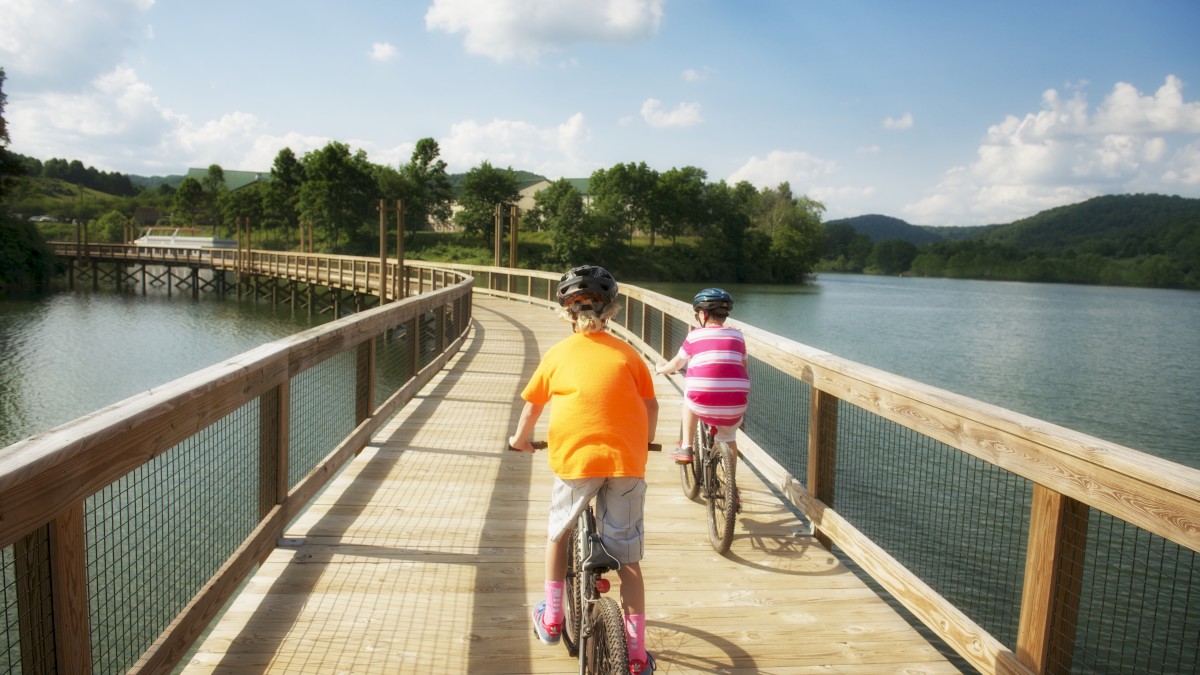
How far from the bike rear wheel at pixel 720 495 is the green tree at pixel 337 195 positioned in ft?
255

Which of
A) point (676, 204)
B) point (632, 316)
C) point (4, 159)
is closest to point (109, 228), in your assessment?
point (676, 204)

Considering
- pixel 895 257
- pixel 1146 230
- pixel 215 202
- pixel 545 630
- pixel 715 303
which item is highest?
pixel 1146 230

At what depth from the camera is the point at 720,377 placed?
432 cm

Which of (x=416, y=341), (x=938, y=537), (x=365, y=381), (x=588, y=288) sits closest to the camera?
(x=588, y=288)

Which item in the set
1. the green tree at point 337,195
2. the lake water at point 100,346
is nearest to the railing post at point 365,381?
the lake water at point 100,346

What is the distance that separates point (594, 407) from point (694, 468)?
249 cm

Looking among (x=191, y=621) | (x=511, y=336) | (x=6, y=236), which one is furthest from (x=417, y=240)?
(x=191, y=621)

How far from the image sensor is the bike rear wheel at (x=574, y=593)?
271 centimetres

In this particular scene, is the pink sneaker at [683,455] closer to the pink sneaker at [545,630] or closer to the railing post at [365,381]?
the pink sneaker at [545,630]

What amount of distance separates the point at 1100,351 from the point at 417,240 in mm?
65602

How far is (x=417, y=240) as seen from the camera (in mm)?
84562

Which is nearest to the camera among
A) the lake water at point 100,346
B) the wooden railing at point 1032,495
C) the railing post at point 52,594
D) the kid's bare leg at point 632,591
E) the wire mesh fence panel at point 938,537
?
the railing post at point 52,594

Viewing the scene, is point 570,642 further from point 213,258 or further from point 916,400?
point 213,258

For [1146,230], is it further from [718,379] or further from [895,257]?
[718,379]
